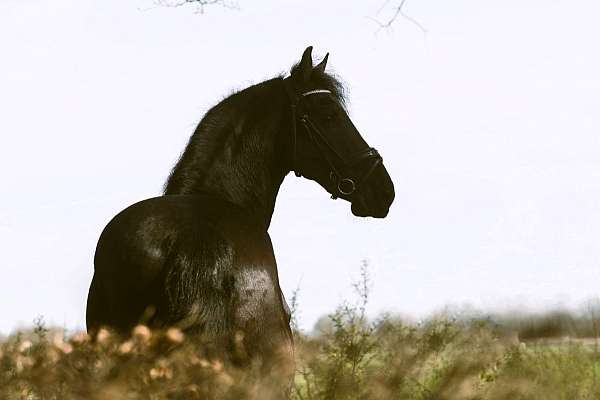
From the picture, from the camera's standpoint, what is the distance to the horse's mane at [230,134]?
6.59 meters

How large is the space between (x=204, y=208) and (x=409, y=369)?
2598 mm

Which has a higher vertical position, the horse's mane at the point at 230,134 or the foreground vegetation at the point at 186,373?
the horse's mane at the point at 230,134

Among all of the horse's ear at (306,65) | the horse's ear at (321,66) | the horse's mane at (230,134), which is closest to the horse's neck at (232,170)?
the horse's mane at (230,134)

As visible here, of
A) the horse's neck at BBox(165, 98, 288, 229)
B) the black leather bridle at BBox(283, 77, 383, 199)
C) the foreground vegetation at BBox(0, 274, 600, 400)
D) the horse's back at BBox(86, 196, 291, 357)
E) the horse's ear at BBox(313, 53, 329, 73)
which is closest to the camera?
the foreground vegetation at BBox(0, 274, 600, 400)

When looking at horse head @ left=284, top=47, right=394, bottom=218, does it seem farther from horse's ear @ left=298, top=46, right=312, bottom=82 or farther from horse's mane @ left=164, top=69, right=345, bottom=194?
horse's mane @ left=164, top=69, right=345, bottom=194

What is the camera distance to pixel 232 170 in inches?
261

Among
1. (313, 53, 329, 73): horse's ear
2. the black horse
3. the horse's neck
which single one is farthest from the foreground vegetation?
(313, 53, 329, 73): horse's ear

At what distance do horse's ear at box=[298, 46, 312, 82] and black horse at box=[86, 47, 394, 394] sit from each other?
0.01 metres

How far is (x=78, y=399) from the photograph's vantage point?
3869 mm

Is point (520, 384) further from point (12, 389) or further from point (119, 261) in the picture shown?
point (119, 261)

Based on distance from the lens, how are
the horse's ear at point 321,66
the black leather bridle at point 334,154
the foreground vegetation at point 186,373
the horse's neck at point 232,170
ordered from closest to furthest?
1. the foreground vegetation at point 186,373
2. the horse's neck at point 232,170
3. the black leather bridle at point 334,154
4. the horse's ear at point 321,66

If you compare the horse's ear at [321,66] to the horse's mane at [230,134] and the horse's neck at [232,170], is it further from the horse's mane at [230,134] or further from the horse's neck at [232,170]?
the horse's neck at [232,170]

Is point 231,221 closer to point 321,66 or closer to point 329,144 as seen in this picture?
point 329,144

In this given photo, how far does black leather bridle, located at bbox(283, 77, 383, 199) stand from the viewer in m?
7.12
